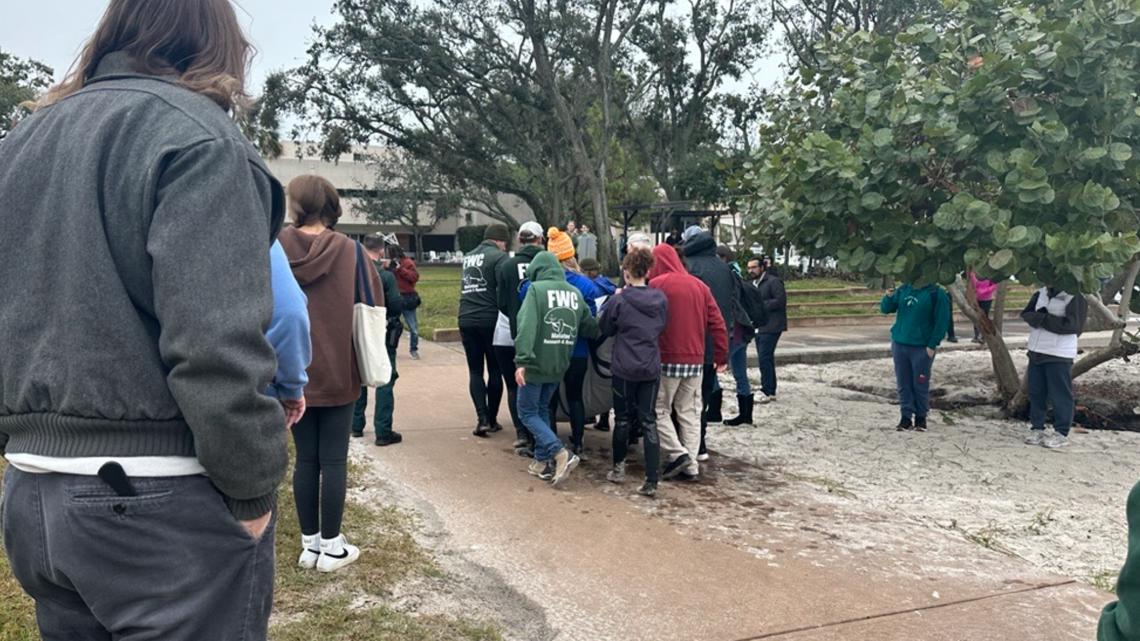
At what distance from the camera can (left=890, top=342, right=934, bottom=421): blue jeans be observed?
7.67m

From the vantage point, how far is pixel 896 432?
305 inches

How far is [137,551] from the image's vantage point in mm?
1567

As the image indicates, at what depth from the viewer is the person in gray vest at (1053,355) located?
6.91 meters

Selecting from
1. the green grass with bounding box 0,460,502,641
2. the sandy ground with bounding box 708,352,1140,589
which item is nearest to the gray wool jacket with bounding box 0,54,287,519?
the green grass with bounding box 0,460,502,641

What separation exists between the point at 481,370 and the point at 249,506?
5576mm

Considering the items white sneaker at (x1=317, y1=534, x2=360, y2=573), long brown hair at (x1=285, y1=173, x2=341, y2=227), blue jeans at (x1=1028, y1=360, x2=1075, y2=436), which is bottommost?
white sneaker at (x1=317, y1=534, x2=360, y2=573)

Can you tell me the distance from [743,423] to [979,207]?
3.06 meters

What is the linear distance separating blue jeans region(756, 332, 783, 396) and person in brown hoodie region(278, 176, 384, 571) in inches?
223

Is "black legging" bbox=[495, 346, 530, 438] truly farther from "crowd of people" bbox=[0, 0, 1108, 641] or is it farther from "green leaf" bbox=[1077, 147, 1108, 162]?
"crowd of people" bbox=[0, 0, 1108, 641]

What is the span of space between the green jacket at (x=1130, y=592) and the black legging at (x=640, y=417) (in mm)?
4284

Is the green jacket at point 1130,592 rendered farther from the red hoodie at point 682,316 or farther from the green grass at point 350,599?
the red hoodie at point 682,316

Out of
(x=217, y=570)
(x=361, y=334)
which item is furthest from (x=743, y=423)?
(x=217, y=570)

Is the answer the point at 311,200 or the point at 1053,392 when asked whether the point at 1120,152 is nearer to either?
the point at 1053,392

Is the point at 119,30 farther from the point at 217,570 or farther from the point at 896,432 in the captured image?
the point at 896,432
